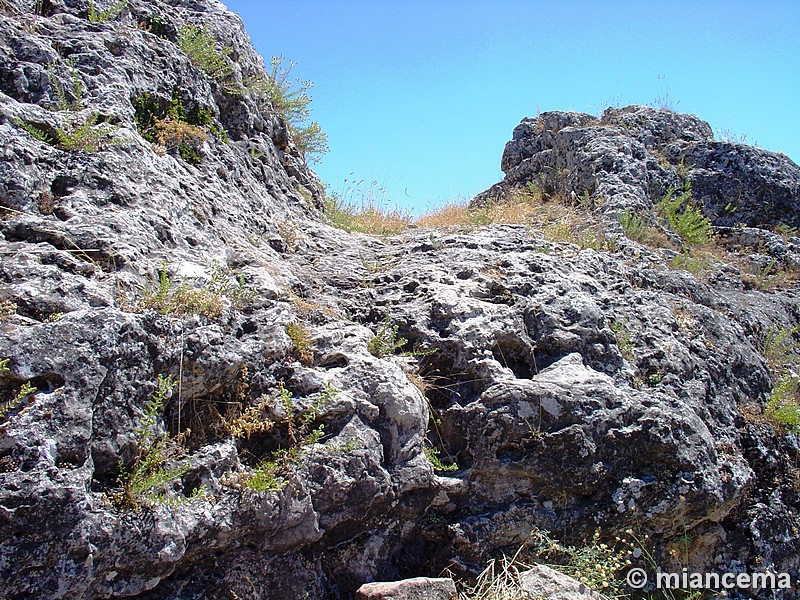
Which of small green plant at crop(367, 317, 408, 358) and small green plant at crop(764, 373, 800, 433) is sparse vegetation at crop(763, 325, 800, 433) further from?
small green plant at crop(367, 317, 408, 358)

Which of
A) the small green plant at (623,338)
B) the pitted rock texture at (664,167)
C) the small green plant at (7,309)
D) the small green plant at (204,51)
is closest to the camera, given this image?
the small green plant at (7,309)

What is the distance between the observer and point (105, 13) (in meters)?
5.26

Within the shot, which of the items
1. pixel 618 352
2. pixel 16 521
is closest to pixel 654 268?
pixel 618 352

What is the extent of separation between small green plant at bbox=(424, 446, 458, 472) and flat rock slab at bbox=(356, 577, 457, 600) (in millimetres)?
682

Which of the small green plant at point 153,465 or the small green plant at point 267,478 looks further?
the small green plant at point 267,478

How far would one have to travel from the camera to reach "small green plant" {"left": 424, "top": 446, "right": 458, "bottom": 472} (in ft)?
12.9

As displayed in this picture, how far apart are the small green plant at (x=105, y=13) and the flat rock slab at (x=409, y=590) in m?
5.08

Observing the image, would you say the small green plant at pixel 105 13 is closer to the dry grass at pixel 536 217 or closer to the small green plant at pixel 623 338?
the dry grass at pixel 536 217

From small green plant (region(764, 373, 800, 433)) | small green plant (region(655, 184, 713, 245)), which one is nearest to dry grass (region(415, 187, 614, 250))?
small green plant (region(655, 184, 713, 245))

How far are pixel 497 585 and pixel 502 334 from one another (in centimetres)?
177

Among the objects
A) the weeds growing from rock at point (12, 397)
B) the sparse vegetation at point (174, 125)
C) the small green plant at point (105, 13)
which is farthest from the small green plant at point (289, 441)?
the small green plant at point (105, 13)

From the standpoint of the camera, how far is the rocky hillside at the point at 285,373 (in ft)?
9.61

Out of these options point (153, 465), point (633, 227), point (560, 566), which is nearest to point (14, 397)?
point (153, 465)

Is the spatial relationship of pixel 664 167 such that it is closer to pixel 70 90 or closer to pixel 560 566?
pixel 560 566
